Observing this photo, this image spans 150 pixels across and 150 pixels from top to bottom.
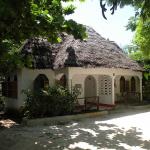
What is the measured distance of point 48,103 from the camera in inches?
619

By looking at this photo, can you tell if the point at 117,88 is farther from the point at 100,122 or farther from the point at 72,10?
the point at 72,10

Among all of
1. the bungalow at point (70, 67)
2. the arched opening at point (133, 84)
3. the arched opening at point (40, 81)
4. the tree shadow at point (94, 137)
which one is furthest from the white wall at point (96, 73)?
the tree shadow at point (94, 137)

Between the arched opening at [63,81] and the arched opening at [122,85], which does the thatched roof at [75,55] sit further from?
the arched opening at [122,85]

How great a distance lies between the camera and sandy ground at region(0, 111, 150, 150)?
33.7 feet

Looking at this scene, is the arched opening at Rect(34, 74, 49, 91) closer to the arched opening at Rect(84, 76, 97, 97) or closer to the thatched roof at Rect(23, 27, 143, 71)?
the thatched roof at Rect(23, 27, 143, 71)

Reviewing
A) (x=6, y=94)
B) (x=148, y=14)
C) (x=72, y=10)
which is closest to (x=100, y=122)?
(x=72, y=10)

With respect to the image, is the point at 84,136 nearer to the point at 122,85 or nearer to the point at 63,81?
the point at 63,81

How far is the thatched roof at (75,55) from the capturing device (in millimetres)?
17781

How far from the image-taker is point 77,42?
65.3 feet

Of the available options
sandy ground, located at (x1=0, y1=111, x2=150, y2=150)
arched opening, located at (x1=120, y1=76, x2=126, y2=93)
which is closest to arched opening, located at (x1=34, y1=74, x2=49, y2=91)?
sandy ground, located at (x1=0, y1=111, x2=150, y2=150)

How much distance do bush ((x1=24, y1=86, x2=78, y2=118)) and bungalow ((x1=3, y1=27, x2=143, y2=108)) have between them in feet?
5.83

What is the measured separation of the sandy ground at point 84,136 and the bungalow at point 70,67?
12.2 ft

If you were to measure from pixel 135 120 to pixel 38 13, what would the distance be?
7.73m

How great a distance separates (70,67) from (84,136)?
6.64 meters
